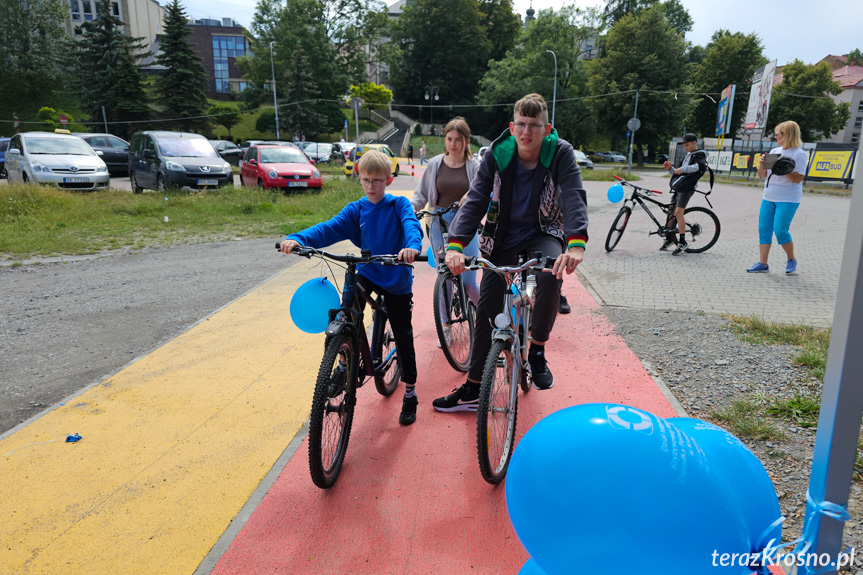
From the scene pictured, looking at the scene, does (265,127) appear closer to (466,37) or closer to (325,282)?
(466,37)

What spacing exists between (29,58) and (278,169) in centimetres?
5597

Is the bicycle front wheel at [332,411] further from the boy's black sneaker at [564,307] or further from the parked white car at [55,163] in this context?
the parked white car at [55,163]

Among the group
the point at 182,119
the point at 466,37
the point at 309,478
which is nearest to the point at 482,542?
the point at 309,478

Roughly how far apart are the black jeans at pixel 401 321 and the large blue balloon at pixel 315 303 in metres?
0.28

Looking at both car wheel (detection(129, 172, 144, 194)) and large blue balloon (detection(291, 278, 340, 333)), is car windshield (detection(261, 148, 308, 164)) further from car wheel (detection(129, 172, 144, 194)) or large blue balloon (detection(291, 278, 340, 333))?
large blue balloon (detection(291, 278, 340, 333))

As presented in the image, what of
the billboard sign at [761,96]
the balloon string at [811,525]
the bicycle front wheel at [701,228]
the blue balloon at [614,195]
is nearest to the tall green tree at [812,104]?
the billboard sign at [761,96]

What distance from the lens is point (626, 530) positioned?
133 centimetres

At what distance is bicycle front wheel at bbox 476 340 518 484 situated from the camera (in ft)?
8.95

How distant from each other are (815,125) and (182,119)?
204 ft

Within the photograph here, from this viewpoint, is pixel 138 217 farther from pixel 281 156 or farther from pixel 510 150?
pixel 510 150

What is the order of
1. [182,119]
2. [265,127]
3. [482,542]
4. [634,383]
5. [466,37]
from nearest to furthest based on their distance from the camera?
[482,542], [634,383], [182,119], [265,127], [466,37]

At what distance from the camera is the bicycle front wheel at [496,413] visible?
273cm

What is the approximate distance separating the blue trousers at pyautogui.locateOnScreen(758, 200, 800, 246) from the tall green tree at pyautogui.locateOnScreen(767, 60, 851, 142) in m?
57.7

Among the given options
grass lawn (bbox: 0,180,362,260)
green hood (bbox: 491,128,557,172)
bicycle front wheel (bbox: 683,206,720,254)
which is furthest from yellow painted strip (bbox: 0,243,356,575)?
bicycle front wheel (bbox: 683,206,720,254)
